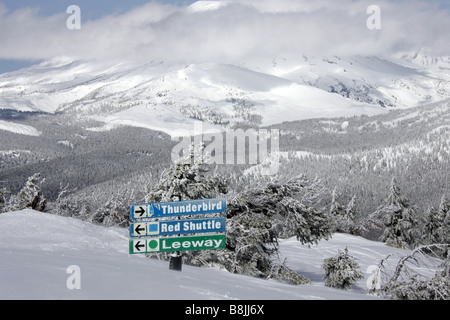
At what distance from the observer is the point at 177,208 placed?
1010 centimetres

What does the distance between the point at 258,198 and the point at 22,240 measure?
7890 millimetres

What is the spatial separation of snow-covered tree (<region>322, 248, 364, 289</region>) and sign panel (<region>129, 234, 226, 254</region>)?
642cm

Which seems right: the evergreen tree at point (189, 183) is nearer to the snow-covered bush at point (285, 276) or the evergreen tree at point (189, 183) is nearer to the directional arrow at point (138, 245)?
the snow-covered bush at point (285, 276)

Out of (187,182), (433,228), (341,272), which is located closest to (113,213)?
(187,182)

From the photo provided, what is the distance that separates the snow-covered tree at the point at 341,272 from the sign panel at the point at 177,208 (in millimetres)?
6680

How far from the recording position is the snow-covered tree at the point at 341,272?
48.5 feet

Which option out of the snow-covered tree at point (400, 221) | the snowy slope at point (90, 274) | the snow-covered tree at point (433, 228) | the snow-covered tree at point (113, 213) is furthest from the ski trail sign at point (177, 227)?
the snow-covered tree at point (433, 228)

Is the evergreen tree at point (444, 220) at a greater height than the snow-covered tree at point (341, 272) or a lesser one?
lesser

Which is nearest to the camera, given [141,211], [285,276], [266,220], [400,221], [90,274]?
[90,274]

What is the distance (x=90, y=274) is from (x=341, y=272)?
918 cm

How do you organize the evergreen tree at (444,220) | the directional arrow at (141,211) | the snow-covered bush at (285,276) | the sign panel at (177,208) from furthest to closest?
1. the evergreen tree at (444,220)
2. the snow-covered bush at (285,276)
3. the directional arrow at (141,211)
4. the sign panel at (177,208)

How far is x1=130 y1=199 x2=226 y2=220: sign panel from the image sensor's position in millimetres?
9883

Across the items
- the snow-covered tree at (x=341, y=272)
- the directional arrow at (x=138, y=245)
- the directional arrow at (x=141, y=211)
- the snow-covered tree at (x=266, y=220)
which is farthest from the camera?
the snow-covered tree at (x=266, y=220)

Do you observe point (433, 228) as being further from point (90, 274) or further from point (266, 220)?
point (90, 274)
